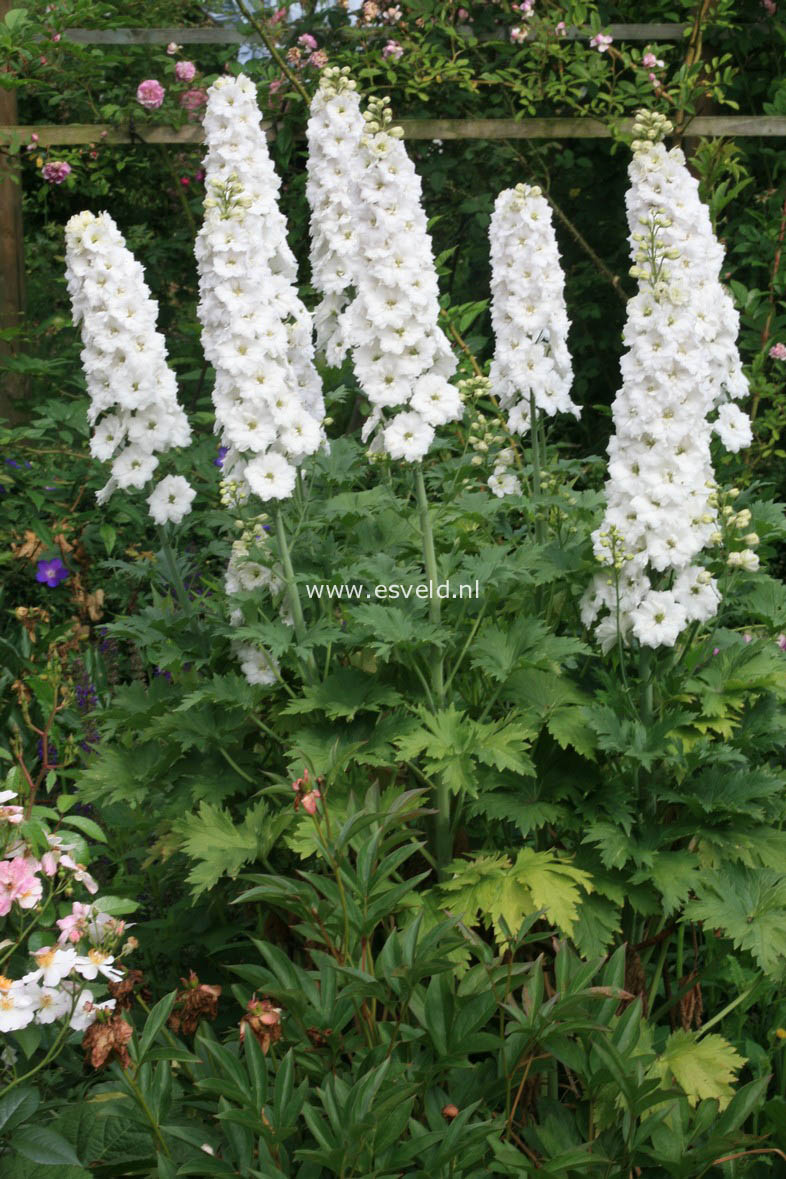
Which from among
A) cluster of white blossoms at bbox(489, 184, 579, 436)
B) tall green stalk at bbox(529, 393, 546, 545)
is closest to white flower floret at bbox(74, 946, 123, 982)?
tall green stalk at bbox(529, 393, 546, 545)

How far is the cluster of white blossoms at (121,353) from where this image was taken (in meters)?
2.81

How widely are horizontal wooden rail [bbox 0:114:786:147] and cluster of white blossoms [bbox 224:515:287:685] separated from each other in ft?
10.2

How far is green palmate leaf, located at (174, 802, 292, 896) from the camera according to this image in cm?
244

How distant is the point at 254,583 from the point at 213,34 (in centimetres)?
379

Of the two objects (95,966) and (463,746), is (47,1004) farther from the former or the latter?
(463,746)

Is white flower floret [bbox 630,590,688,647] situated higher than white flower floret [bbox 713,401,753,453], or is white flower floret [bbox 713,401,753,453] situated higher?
white flower floret [bbox 713,401,753,453]

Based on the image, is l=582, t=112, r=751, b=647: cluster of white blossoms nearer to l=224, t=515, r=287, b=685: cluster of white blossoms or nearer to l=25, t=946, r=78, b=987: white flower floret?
l=224, t=515, r=287, b=685: cluster of white blossoms

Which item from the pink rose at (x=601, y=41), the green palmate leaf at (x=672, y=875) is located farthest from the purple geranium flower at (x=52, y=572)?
the pink rose at (x=601, y=41)

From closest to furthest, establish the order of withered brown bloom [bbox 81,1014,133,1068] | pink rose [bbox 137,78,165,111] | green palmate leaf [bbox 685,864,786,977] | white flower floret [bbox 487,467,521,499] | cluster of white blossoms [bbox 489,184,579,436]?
1. withered brown bloom [bbox 81,1014,133,1068]
2. green palmate leaf [bbox 685,864,786,977]
3. cluster of white blossoms [bbox 489,184,579,436]
4. white flower floret [bbox 487,467,521,499]
5. pink rose [bbox 137,78,165,111]

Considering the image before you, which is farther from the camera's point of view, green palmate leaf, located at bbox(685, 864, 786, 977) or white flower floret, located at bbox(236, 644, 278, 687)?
white flower floret, located at bbox(236, 644, 278, 687)

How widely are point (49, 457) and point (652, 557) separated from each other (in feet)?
9.63

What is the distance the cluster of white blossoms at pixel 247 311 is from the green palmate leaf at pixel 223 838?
692 millimetres

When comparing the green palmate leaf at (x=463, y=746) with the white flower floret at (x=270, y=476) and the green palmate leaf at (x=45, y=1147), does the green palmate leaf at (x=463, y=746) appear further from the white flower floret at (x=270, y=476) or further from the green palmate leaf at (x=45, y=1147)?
the green palmate leaf at (x=45, y=1147)

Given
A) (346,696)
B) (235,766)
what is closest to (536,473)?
(346,696)
